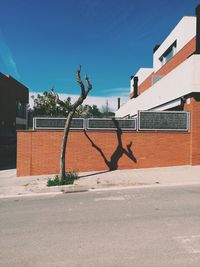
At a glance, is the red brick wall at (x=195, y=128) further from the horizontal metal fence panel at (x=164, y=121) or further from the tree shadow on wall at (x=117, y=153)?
the tree shadow on wall at (x=117, y=153)

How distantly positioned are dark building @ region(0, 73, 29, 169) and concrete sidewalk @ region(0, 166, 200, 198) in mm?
10066

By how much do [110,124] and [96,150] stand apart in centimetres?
149

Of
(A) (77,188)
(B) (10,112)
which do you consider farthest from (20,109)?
(A) (77,188)

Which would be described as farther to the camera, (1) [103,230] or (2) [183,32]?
(2) [183,32]

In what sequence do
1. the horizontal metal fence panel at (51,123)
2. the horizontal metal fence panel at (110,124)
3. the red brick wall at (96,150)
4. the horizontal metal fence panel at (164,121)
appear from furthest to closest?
1. the horizontal metal fence panel at (164,121)
2. the horizontal metal fence panel at (110,124)
3. the horizontal metal fence panel at (51,123)
4. the red brick wall at (96,150)

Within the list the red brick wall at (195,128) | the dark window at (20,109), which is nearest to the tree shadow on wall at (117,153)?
the red brick wall at (195,128)

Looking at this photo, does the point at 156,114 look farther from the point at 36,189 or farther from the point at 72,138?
the point at 36,189

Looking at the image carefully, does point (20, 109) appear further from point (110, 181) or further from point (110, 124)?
point (110, 181)

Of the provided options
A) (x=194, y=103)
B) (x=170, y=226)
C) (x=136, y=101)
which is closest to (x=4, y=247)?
(x=170, y=226)

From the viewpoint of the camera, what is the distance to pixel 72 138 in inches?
457

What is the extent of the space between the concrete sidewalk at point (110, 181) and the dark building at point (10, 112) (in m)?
10.1

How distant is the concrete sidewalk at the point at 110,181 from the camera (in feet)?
28.0

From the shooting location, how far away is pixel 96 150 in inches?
461

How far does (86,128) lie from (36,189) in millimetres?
4285
